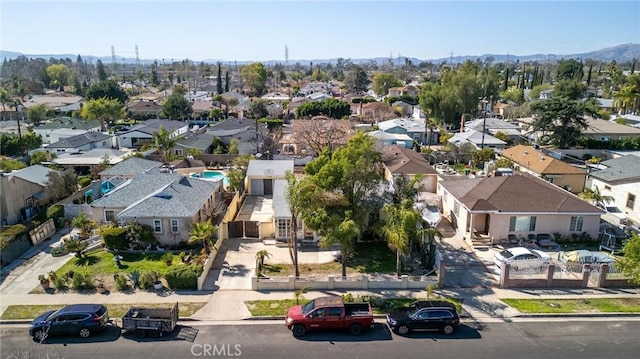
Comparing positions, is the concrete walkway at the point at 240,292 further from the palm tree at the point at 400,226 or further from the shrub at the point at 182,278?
the palm tree at the point at 400,226

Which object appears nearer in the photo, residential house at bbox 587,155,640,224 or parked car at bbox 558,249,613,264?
parked car at bbox 558,249,613,264

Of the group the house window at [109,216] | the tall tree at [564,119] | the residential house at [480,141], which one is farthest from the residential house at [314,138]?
the house window at [109,216]

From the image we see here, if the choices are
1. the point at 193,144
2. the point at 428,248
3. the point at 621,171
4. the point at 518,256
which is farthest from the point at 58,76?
the point at 518,256

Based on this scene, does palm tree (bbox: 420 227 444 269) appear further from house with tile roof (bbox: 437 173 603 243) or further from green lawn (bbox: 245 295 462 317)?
house with tile roof (bbox: 437 173 603 243)

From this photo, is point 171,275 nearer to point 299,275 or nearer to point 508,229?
point 299,275

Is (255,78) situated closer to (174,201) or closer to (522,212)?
(174,201)

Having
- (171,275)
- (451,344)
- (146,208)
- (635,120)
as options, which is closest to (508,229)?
(451,344)

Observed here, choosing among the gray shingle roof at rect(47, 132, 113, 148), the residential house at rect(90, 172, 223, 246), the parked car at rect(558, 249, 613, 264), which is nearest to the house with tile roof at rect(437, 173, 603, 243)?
the parked car at rect(558, 249, 613, 264)
